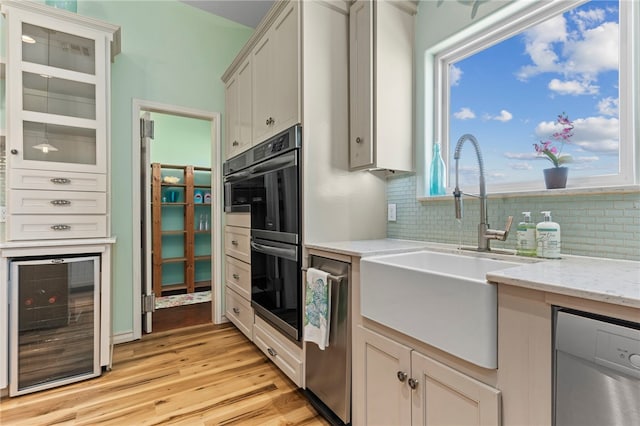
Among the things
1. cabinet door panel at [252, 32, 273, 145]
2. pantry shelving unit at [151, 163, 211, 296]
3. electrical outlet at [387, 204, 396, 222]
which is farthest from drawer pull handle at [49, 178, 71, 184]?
electrical outlet at [387, 204, 396, 222]

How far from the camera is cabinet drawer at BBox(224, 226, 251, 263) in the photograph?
2564 millimetres

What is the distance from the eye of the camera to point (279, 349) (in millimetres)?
2053

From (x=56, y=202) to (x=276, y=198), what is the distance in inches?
57.1

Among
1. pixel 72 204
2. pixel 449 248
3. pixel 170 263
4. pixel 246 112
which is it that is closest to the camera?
pixel 449 248

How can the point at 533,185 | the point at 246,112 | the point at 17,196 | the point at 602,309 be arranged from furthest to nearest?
the point at 246,112
the point at 17,196
the point at 533,185
the point at 602,309

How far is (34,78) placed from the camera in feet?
6.68

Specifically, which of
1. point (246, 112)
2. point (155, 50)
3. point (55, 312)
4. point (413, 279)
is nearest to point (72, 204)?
point (55, 312)

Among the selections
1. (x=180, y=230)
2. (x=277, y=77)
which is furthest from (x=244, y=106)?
(x=180, y=230)

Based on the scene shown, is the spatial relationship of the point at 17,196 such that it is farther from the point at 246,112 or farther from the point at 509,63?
A: the point at 509,63

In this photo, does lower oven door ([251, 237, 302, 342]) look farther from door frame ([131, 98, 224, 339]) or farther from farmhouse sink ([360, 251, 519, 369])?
door frame ([131, 98, 224, 339])

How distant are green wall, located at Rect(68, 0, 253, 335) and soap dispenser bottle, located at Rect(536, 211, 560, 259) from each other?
9.55ft

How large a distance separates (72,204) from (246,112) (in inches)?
55.2

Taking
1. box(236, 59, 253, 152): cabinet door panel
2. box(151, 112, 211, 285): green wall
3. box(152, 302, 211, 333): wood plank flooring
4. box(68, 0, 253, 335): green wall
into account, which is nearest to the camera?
box(236, 59, 253, 152): cabinet door panel

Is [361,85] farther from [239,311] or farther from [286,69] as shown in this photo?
[239,311]
